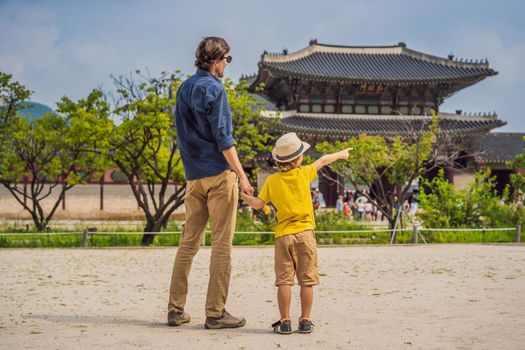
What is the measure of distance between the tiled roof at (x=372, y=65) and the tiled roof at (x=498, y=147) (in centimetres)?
376

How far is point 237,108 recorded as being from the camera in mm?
15867

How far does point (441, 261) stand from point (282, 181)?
6.07 metres

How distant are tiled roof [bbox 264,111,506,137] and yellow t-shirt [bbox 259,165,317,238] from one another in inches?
901

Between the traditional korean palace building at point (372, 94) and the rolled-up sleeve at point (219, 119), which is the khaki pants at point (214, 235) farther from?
the traditional korean palace building at point (372, 94)

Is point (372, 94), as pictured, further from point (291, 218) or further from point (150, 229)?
point (291, 218)

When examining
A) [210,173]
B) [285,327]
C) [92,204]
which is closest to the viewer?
[285,327]

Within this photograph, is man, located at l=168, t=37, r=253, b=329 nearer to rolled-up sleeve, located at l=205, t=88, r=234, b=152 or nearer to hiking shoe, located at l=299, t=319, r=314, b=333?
rolled-up sleeve, located at l=205, t=88, r=234, b=152

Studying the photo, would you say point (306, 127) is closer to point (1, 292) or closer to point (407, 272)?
point (407, 272)

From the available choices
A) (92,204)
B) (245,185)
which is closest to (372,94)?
(92,204)

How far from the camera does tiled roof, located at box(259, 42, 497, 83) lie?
28797 millimetres

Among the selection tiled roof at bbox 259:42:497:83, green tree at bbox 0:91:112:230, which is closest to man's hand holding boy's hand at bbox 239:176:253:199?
green tree at bbox 0:91:112:230

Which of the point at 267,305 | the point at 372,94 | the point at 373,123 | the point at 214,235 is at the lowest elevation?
the point at 267,305

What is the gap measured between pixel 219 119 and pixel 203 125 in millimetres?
154

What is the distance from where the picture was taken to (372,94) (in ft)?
98.4
